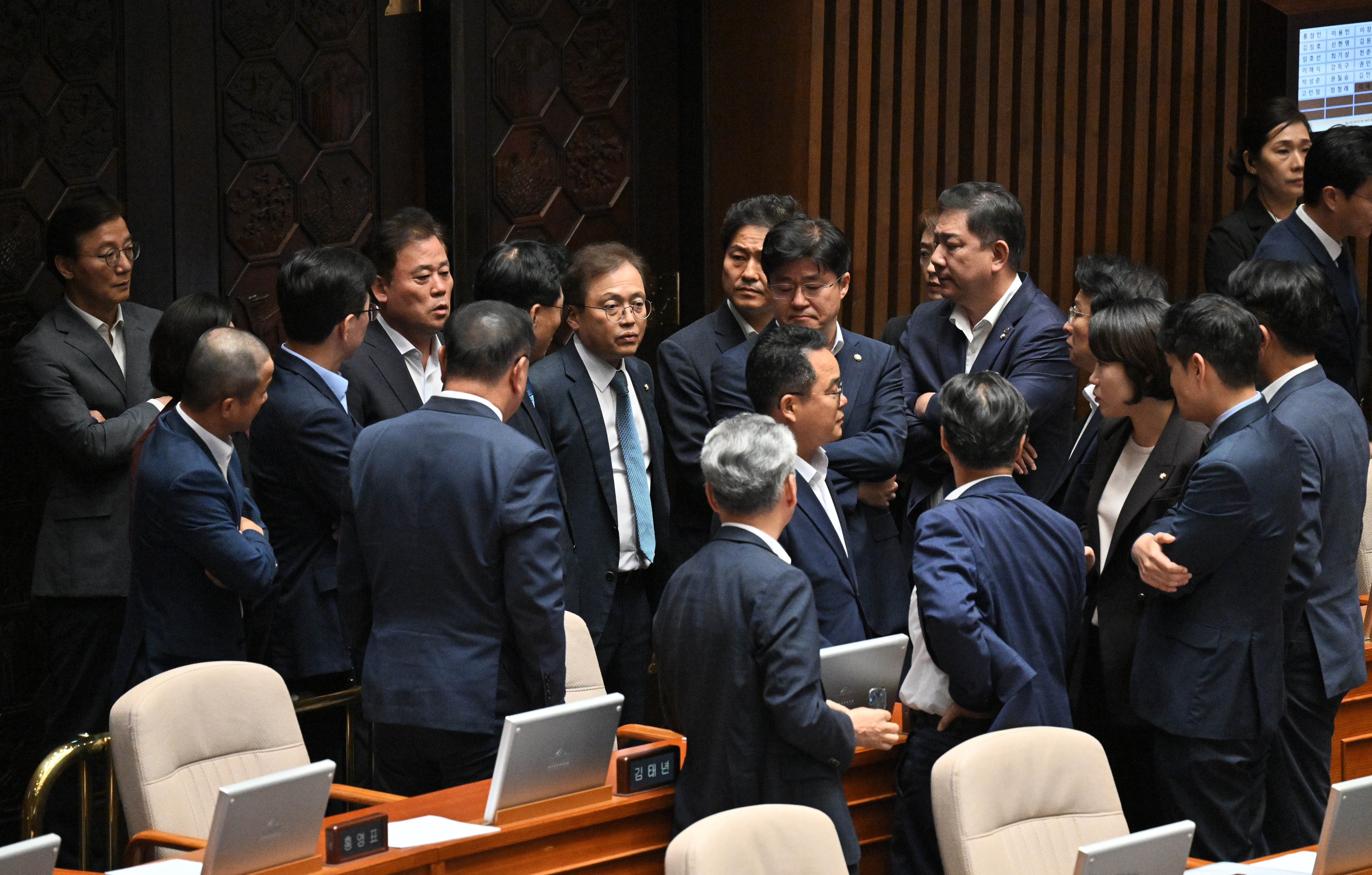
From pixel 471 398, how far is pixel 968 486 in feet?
3.54

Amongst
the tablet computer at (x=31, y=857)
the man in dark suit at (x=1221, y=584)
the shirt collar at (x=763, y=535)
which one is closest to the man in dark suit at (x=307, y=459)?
the shirt collar at (x=763, y=535)

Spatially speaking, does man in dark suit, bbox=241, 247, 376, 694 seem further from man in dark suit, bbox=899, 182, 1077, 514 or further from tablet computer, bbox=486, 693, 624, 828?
man in dark suit, bbox=899, 182, 1077, 514

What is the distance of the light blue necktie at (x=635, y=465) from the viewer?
4.34 metres

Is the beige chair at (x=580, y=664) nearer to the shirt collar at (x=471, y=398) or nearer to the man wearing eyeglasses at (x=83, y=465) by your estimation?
the shirt collar at (x=471, y=398)

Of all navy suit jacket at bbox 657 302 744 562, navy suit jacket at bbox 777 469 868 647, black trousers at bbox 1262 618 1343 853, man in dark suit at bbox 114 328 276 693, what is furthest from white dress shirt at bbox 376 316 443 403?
black trousers at bbox 1262 618 1343 853

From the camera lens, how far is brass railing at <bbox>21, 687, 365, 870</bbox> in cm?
329

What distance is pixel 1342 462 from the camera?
3836 mm

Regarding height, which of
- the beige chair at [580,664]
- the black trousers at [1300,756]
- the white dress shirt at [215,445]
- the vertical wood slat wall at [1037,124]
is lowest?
the black trousers at [1300,756]

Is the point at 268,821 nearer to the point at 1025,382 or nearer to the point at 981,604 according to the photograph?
the point at 981,604

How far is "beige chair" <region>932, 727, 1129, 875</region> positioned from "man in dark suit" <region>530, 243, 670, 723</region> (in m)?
1.37

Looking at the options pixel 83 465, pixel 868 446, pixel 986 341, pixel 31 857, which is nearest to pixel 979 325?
pixel 986 341

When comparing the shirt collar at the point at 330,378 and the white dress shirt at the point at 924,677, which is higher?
the shirt collar at the point at 330,378

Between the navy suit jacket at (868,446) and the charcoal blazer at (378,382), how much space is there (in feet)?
2.84

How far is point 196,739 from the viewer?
130 inches
